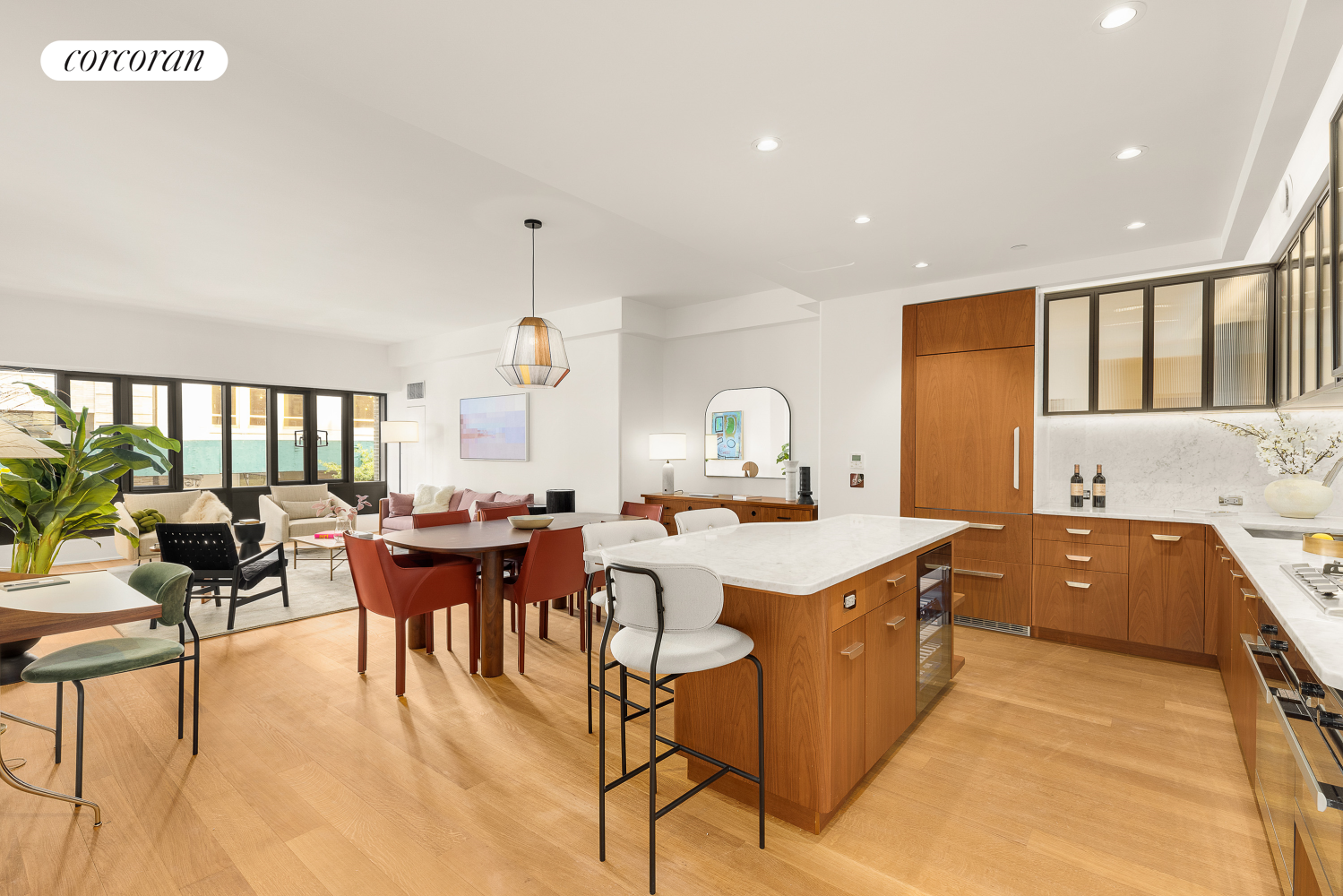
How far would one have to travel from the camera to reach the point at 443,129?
246 cm

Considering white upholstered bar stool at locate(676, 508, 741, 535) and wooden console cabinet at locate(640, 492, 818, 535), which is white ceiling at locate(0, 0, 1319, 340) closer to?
white upholstered bar stool at locate(676, 508, 741, 535)

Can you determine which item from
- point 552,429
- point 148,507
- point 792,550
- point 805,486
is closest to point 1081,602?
point 805,486

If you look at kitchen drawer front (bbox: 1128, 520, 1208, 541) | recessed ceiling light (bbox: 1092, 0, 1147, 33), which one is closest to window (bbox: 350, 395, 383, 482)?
kitchen drawer front (bbox: 1128, 520, 1208, 541)

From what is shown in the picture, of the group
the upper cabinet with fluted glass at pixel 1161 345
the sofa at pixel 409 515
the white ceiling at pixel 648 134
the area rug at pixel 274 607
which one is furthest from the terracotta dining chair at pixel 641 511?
the upper cabinet with fluted glass at pixel 1161 345

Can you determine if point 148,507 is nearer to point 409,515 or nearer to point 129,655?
point 409,515

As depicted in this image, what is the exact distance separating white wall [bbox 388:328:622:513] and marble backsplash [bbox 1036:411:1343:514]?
4052mm

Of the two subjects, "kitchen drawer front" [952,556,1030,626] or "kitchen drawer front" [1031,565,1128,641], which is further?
"kitchen drawer front" [952,556,1030,626]

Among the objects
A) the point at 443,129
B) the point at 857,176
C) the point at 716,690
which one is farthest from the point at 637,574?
the point at 857,176

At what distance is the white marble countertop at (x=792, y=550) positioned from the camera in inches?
77.7

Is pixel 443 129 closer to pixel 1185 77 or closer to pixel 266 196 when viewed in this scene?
pixel 266 196

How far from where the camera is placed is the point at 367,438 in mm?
9641

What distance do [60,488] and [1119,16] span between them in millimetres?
4272

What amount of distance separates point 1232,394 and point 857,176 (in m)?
2.91

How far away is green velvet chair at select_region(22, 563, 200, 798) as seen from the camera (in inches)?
84.5
